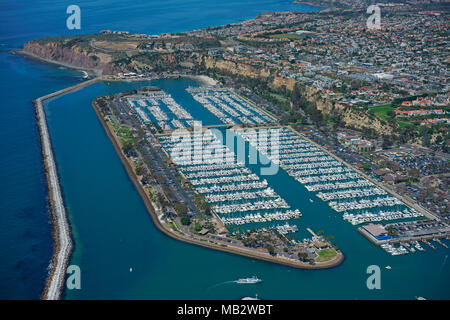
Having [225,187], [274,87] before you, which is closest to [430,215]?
[225,187]

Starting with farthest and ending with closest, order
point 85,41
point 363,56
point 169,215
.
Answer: point 85,41 < point 363,56 < point 169,215

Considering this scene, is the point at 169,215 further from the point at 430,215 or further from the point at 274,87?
the point at 274,87

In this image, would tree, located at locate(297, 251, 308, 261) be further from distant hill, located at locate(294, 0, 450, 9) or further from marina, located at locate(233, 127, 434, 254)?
distant hill, located at locate(294, 0, 450, 9)

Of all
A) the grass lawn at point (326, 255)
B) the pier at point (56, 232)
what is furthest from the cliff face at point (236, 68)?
the grass lawn at point (326, 255)

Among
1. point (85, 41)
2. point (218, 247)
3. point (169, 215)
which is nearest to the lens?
point (218, 247)

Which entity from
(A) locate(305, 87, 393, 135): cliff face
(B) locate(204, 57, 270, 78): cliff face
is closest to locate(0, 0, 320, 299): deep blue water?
(B) locate(204, 57, 270, 78): cliff face

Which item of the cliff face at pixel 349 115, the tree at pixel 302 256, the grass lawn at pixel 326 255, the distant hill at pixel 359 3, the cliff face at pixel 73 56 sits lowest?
the grass lawn at pixel 326 255

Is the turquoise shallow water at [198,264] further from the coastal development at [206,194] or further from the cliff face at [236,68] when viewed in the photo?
the cliff face at [236,68]
